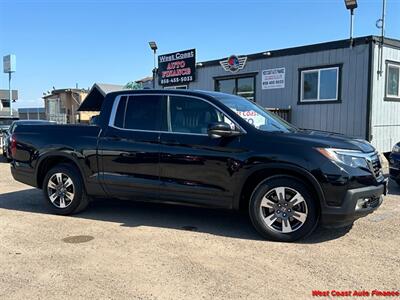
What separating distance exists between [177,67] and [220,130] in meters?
15.0

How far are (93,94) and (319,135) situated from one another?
69.4 ft

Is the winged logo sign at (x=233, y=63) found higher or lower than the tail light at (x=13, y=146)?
higher

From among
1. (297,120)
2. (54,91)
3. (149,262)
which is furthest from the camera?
(54,91)

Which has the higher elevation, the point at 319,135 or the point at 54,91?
the point at 54,91

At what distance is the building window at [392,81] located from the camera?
44.5ft

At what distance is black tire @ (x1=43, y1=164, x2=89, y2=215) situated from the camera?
640cm

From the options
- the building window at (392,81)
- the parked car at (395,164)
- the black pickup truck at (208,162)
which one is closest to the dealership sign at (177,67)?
the building window at (392,81)

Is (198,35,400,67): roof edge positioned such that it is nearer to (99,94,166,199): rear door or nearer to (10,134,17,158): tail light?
(99,94,166,199): rear door

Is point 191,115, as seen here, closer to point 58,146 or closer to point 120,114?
point 120,114

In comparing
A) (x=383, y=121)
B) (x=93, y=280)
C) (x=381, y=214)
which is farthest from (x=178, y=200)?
(x=383, y=121)

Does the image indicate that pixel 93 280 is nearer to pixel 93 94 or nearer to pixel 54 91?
pixel 93 94

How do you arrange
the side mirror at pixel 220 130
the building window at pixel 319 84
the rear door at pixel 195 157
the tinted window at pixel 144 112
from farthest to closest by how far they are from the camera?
the building window at pixel 319 84 → the tinted window at pixel 144 112 → the rear door at pixel 195 157 → the side mirror at pixel 220 130

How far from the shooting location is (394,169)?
8023 millimetres

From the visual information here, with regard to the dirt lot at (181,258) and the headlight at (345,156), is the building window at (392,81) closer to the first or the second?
the dirt lot at (181,258)
